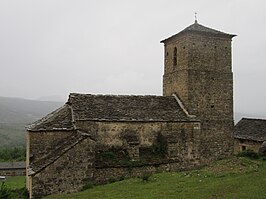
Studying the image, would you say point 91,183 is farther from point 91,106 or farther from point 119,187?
point 91,106

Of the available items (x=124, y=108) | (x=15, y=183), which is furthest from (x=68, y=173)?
(x=15, y=183)

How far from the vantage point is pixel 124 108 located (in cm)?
2208

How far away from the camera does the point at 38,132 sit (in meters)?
19.2

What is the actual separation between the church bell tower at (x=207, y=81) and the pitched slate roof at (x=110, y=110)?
4.74ft

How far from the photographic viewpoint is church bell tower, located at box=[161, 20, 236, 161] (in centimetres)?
2392

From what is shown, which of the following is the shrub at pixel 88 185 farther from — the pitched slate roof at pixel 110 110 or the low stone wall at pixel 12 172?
the low stone wall at pixel 12 172

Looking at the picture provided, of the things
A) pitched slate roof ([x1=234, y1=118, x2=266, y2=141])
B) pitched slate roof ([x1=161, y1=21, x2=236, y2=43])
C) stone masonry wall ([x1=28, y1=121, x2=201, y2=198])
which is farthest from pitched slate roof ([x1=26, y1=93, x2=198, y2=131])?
pitched slate roof ([x1=234, y1=118, x2=266, y2=141])

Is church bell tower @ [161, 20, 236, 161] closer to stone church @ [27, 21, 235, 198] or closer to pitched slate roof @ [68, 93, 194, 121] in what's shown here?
stone church @ [27, 21, 235, 198]

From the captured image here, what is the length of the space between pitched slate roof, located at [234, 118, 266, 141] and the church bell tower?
7.95 meters

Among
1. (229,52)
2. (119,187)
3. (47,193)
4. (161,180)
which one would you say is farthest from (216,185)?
(229,52)

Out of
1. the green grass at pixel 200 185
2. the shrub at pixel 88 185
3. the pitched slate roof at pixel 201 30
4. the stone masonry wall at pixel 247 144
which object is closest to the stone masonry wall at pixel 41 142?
the shrub at pixel 88 185

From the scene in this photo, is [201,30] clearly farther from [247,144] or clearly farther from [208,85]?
[247,144]

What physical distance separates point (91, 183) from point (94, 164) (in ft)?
3.26

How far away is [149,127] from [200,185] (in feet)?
22.0
